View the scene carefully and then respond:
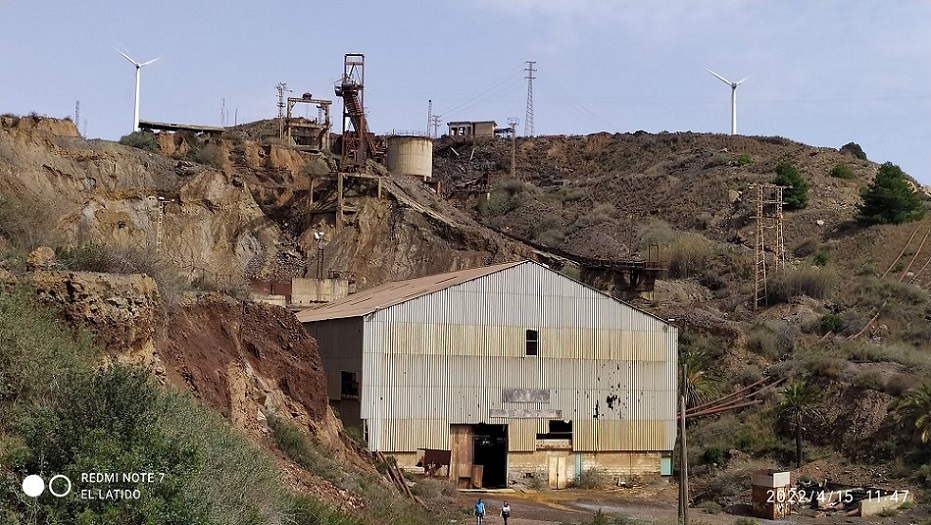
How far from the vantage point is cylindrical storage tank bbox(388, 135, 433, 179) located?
86875 millimetres

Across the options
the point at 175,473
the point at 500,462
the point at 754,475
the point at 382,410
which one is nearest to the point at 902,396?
the point at 754,475

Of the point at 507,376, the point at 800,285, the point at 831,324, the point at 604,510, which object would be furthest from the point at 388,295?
the point at 800,285

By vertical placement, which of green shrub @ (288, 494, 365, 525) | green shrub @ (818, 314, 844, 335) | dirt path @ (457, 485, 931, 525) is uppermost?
green shrub @ (818, 314, 844, 335)

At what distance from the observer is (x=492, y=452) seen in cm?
4403

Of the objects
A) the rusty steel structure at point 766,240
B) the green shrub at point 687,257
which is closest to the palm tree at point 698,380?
the rusty steel structure at point 766,240

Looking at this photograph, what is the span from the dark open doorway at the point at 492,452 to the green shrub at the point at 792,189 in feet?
172

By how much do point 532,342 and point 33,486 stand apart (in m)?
31.3

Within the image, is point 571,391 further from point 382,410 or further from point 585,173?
point 585,173

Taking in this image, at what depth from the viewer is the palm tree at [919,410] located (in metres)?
42.4

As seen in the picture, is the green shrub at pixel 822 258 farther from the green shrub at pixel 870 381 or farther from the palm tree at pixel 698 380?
the green shrub at pixel 870 381

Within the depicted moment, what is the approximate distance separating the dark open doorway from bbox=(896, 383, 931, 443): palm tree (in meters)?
14.9

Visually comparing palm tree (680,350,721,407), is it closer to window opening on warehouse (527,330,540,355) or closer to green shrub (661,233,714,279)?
window opening on warehouse (527,330,540,355)

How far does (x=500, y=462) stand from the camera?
4397cm

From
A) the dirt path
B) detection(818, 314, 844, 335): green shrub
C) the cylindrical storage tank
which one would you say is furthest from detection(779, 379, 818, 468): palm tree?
the cylindrical storage tank
